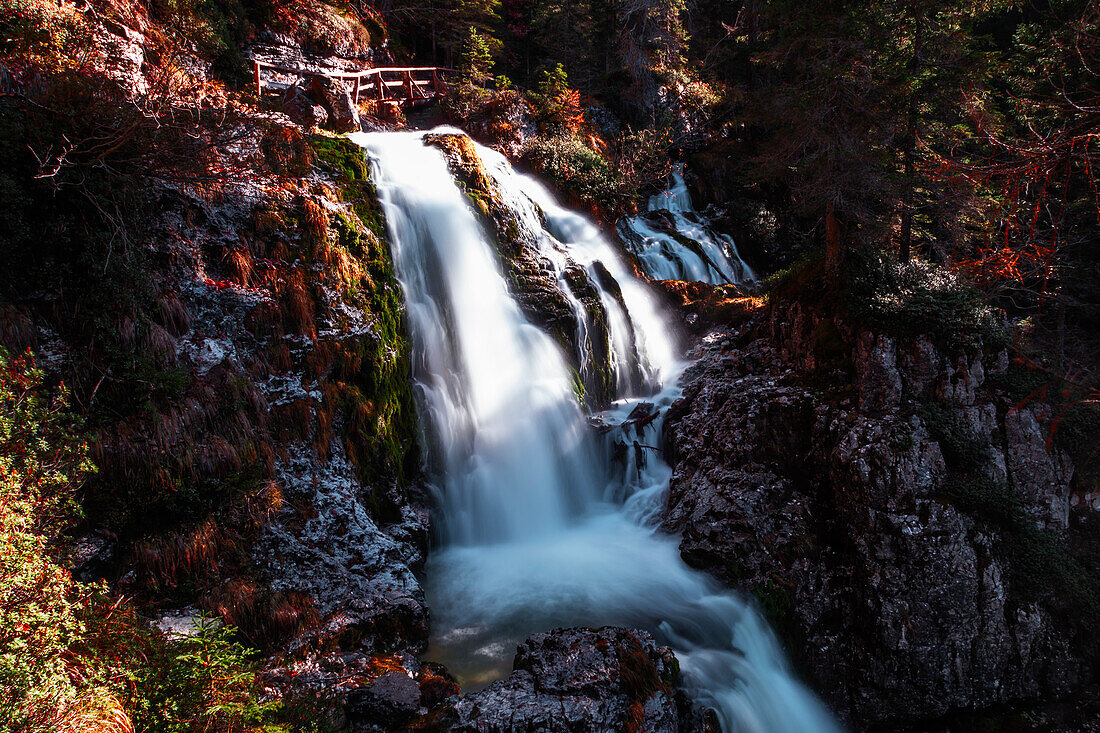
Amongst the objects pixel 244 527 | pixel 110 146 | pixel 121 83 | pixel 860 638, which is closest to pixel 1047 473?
pixel 860 638

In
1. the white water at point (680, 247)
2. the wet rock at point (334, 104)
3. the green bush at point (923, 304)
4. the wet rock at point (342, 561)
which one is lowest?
the wet rock at point (342, 561)

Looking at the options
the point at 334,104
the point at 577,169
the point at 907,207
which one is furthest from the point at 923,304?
the point at 334,104

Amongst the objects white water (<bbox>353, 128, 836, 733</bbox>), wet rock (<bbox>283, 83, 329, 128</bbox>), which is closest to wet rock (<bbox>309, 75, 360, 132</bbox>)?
wet rock (<bbox>283, 83, 329, 128</bbox>)

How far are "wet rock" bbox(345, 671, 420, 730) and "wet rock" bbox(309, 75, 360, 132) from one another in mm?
12206

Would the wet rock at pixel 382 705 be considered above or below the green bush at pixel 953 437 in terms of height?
below

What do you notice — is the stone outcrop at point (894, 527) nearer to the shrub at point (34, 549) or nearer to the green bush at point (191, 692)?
the green bush at point (191, 692)

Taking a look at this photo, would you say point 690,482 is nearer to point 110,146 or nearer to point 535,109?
point 110,146

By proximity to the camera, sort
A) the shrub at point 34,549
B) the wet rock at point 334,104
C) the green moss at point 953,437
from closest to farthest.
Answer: the shrub at point 34,549 → the green moss at point 953,437 → the wet rock at point 334,104

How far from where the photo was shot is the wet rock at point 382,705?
4480 mm

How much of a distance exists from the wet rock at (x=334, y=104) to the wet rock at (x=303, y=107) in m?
0.16

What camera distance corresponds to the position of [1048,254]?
8.91 feet

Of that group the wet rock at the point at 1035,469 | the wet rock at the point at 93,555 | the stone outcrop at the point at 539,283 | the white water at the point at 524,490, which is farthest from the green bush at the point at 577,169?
the wet rock at the point at 93,555

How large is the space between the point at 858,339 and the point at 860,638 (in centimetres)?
416

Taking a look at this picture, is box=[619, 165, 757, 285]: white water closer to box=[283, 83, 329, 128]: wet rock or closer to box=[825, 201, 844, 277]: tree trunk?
box=[825, 201, 844, 277]: tree trunk
